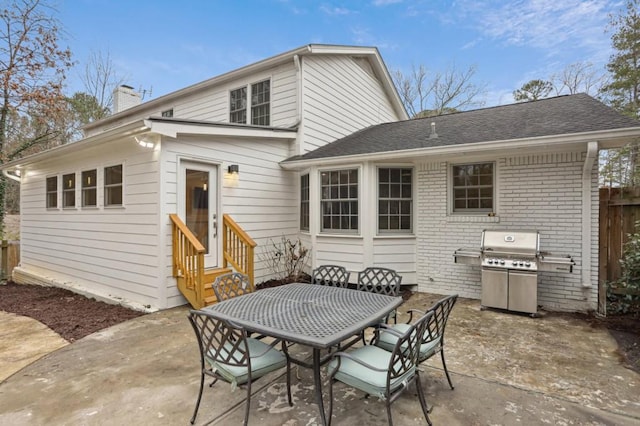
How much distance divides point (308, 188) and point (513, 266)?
14.2 feet

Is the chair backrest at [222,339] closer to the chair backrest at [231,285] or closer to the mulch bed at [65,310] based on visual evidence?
the chair backrest at [231,285]

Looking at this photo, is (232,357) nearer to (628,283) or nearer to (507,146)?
(507,146)

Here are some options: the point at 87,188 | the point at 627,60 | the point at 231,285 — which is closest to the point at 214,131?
the point at 231,285

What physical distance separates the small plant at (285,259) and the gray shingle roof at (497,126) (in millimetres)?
1970

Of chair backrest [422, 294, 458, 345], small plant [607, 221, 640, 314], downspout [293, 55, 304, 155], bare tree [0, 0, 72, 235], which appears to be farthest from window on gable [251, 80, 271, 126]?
bare tree [0, 0, 72, 235]

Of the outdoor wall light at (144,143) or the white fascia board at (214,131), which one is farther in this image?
the outdoor wall light at (144,143)

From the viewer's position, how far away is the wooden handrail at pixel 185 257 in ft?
16.4

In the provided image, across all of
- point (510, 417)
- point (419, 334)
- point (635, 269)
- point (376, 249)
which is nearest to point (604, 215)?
point (635, 269)

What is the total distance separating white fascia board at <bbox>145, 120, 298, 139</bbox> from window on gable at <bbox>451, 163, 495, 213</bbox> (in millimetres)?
3610

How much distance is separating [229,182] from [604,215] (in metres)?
6.35

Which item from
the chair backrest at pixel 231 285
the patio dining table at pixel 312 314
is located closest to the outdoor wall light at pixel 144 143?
the chair backrest at pixel 231 285

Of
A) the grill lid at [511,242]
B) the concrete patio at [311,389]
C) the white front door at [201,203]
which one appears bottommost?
the concrete patio at [311,389]

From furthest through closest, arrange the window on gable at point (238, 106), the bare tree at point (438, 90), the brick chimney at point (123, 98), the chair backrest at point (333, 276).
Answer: the bare tree at point (438, 90) < the brick chimney at point (123, 98) < the window on gable at point (238, 106) < the chair backrest at point (333, 276)

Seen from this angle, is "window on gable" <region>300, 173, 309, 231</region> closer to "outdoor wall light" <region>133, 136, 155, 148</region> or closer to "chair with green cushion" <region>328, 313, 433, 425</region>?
"outdoor wall light" <region>133, 136, 155, 148</region>
